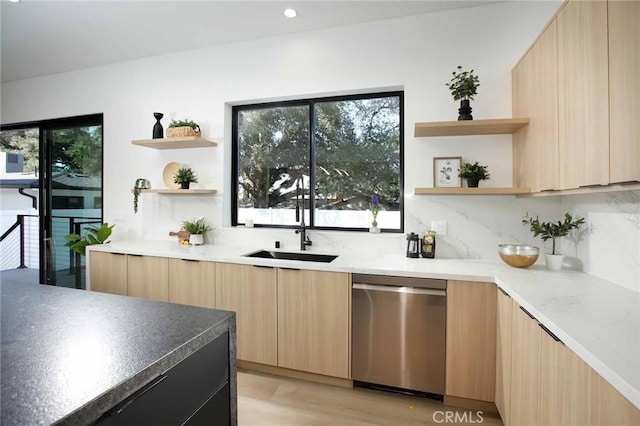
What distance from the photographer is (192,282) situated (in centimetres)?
256

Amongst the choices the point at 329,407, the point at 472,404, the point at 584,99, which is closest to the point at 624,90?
the point at 584,99

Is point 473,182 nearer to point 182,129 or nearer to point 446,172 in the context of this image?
point 446,172

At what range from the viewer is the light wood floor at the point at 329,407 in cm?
190

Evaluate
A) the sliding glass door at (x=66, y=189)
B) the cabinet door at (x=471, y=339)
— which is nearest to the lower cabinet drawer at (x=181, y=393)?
the cabinet door at (x=471, y=339)

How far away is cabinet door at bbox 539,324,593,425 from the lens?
100cm

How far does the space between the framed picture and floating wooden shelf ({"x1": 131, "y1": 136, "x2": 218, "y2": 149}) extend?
2.09 meters

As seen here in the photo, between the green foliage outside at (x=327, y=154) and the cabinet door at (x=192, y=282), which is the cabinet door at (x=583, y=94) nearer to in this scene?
the green foliage outside at (x=327, y=154)

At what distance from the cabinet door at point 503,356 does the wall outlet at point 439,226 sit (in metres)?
0.74

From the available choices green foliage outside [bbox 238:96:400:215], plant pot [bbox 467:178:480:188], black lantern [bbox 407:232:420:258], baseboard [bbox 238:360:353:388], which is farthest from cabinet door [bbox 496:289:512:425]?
green foliage outside [bbox 238:96:400:215]

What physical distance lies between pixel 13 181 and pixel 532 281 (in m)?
5.66

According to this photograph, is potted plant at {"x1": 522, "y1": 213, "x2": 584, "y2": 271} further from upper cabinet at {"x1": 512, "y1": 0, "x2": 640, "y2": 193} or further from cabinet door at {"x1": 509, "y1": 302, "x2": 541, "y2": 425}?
cabinet door at {"x1": 509, "y1": 302, "x2": 541, "y2": 425}

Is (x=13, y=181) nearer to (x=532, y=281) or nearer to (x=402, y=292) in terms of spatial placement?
(x=402, y=292)

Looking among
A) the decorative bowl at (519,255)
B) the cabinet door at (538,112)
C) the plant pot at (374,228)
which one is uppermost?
the cabinet door at (538,112)

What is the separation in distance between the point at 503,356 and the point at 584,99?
4.48 feet
